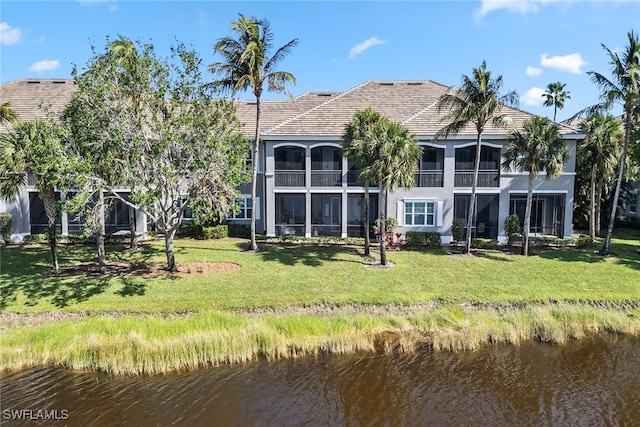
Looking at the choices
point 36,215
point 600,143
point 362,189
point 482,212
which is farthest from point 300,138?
point 600,143

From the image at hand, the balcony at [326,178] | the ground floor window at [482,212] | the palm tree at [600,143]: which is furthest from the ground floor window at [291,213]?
the palm tree at [600,143]

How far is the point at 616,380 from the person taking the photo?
10711 millimetres

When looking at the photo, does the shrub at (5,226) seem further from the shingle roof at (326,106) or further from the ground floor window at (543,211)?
the ground floor window at (543,211)

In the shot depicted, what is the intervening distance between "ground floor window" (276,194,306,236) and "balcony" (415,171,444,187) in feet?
24.8

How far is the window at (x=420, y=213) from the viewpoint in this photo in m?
25.5

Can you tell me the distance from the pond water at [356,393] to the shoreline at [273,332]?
436 mm

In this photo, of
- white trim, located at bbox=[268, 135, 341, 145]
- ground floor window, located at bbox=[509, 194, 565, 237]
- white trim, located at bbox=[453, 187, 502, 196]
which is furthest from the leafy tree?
ground floor window, located at bbox=[509, 194, 565, 237]

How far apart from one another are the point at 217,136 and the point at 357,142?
6.58m

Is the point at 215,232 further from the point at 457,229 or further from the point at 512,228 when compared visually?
the point at 512,228

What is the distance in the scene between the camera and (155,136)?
51.9 feet

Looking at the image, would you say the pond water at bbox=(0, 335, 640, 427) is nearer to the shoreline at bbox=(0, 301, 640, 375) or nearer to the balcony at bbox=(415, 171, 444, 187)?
the shoreline at bbox=(0, 301, 640, 375)

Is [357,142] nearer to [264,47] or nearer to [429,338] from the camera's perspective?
[264,47]

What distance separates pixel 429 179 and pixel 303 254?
9.91m

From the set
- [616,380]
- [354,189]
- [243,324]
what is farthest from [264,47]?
[616,380]
